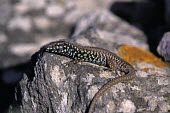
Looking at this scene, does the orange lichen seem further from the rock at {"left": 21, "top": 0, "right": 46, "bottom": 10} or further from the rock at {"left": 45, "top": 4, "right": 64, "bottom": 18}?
the rock at {"left": 21, "top": 0, "right": 46, "bottom": 10}

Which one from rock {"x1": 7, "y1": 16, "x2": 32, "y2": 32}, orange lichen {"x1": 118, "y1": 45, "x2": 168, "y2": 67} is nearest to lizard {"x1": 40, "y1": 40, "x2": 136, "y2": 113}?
orange lichen {"x1": 118, "y1": 45, "x2": 168, "y2": 67}

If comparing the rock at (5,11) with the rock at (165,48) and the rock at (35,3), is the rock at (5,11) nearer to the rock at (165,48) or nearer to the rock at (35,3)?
the rock at (35,3)

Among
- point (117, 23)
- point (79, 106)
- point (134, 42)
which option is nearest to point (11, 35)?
point (117, 23)

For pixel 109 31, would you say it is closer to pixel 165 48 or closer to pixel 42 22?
pixel 165 48

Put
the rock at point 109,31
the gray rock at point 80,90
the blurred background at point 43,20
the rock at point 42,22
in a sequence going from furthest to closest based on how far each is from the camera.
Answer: the rock at point 42,22
the blurred background at point 43,20
the rock at point 109,31
the gray rock at point 80,90

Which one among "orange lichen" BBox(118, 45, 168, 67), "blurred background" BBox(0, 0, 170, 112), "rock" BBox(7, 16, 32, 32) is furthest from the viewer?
"rock" BBox(7, 16, 32, 32)

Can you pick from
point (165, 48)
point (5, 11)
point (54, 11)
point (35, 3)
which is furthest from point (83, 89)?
point (35, 3)

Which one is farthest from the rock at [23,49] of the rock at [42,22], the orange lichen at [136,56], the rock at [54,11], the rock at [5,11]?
the orange lichen at [136,56]
